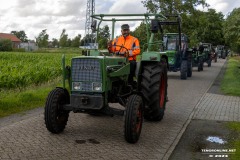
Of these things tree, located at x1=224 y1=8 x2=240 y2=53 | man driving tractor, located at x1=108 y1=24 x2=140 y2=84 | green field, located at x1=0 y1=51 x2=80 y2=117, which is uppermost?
tree, located at x1=224 y1=8 x2=240 y2=53

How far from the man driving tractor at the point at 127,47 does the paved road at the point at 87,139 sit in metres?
1.29

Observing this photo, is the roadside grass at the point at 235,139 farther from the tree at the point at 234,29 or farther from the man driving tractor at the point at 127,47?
the tree at the point at 234,29

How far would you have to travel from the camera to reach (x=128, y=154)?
5.70 meters

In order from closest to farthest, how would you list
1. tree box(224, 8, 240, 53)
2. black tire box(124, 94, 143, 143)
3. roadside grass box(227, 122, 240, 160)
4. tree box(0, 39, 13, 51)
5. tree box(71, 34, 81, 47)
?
roadside grass box(227, 122, 240, 160) → black tire box(124, 94, 143, 143) → tree box(224, 8, 240, 53) → tree box(0, 39, 13, 51) → tree box(71, 34, 81, 47)

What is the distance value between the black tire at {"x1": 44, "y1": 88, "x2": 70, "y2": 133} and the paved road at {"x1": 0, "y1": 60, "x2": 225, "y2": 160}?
0.20 metres

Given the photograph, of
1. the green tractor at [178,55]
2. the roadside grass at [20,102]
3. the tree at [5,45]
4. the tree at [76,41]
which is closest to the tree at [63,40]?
the tree at [76,41]

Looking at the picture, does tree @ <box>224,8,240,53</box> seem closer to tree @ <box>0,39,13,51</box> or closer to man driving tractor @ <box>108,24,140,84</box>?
man driving tractor @ <box>108,24,140,84</box>

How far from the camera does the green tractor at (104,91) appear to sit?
6.24 metres

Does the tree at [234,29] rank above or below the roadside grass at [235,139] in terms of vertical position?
above

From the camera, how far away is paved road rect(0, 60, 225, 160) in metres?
5.66

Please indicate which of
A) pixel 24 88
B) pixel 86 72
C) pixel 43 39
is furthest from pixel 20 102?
pixel 43 39

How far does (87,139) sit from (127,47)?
2.27m

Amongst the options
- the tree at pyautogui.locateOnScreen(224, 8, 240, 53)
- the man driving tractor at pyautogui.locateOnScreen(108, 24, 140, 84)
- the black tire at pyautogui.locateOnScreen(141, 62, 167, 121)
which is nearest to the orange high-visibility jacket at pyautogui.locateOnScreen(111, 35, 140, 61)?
the man driving tractor at pyautogui.locateOnScreen(108, 24, 140, 84)

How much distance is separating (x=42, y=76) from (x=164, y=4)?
15394 millimetres
